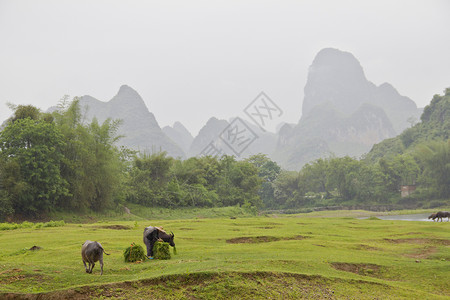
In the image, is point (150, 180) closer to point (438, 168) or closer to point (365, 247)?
point (365, 247)

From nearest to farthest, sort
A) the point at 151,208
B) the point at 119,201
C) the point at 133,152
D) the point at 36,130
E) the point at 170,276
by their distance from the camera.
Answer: the point at 170,276 < the point at 36,130 < the point at 119,201 < the point at 151,208 < the point at 133,152

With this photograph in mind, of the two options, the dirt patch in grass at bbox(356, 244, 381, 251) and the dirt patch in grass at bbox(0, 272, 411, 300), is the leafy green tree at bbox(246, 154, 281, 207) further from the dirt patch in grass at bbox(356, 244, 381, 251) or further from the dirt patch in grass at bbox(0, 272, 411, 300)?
the dirt patch in grass at bbox(0, 272, 411, 300)

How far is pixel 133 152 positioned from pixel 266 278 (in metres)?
58.1

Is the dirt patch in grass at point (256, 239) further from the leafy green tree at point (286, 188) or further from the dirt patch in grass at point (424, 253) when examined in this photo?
the leafy green tree at point (286, 188)

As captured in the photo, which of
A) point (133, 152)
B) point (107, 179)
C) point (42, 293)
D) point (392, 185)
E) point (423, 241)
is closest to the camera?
point (42, 293)

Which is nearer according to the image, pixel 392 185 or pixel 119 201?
pixel 119 201

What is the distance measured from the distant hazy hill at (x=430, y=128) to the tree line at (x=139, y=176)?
18.5 meters

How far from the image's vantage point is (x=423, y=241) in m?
21.5

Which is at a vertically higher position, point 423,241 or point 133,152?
point 133,152

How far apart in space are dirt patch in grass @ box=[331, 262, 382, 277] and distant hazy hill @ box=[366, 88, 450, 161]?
93221 millimetres

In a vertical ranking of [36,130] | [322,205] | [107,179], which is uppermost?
[36,130]

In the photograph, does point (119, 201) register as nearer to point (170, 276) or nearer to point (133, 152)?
point (133, 152)

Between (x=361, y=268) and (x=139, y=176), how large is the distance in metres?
39.4

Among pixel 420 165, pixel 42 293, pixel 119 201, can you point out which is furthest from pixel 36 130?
pixel 420 165
